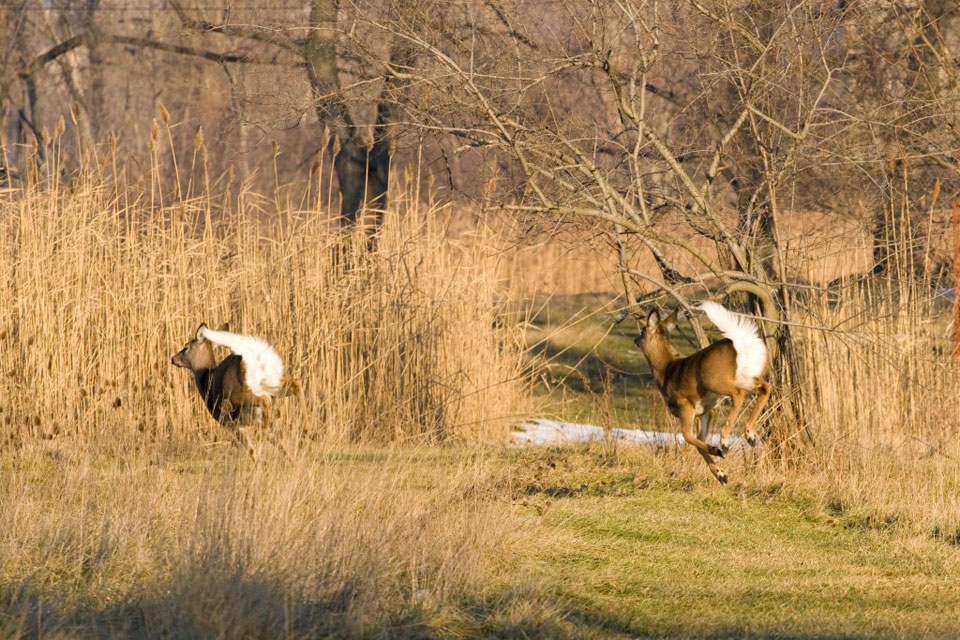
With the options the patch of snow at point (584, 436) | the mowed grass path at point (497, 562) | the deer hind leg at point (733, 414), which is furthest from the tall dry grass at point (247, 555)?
the patch of snow at point (584, 436)

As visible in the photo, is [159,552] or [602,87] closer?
[159,552]

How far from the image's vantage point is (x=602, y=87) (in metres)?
9.91

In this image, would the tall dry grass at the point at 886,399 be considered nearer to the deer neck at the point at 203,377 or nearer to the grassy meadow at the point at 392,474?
the grassy meadow at the point at 392,474

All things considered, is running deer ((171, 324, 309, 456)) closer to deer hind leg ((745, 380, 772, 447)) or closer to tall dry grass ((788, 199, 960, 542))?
deer hind leg ((745, 380, 772, 447))

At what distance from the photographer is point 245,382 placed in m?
8.66

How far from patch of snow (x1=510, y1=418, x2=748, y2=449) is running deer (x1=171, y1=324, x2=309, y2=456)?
2423 mm

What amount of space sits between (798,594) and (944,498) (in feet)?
7.77

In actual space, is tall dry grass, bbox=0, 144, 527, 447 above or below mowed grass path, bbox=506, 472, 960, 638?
above

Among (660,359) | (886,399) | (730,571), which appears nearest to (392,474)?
(660,359)

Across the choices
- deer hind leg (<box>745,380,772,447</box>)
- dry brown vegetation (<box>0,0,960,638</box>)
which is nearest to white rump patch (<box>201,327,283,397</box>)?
dry brown vegetation (<box>0,0,960,638</box>)

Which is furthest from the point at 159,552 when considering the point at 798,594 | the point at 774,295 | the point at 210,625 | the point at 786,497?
the point at 774,295

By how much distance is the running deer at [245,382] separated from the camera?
339 inches

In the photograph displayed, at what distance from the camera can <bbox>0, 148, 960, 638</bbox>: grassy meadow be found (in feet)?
17.0

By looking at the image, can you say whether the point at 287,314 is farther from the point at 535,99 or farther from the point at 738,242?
the point at 738,242
